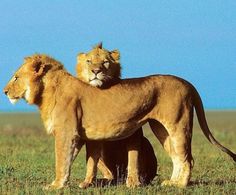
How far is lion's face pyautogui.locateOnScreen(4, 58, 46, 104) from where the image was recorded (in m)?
9.79

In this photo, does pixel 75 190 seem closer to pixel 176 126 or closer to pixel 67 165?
pixel 67 165

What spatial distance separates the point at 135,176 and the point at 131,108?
88cm

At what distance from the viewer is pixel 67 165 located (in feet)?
31.6

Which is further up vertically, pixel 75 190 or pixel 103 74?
pixel 103 74

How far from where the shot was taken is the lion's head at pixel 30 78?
9797 mm

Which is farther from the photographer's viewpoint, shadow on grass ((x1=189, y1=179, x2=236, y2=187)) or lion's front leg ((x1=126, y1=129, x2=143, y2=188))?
shadow on grass ((x1=189, y1=179, x2=236, y2=187))

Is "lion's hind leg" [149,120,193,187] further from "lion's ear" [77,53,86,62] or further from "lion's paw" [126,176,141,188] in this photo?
"lion's ear" [77,53,86,62]

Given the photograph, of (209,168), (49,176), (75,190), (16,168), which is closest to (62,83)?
(75,190)

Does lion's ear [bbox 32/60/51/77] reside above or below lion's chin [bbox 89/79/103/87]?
above

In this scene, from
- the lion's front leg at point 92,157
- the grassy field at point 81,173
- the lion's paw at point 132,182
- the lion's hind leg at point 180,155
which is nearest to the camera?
the grassy field at point 81,173

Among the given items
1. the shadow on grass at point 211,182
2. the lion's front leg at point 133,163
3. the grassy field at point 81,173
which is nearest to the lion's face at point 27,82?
the grassy field at point 81,173

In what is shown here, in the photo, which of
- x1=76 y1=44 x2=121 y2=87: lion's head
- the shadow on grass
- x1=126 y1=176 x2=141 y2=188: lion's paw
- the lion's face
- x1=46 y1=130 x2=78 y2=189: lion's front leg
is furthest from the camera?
the shadow on grass

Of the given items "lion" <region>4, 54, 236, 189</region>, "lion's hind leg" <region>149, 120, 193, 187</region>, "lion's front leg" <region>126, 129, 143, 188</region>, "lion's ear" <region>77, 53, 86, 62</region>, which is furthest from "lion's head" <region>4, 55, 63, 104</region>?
"lion's hind leg" <region>149, 120, 193, 187</region>

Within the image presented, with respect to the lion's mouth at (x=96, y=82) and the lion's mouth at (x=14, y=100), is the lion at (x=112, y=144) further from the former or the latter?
the lion's mouth at (x=14, y=100)
